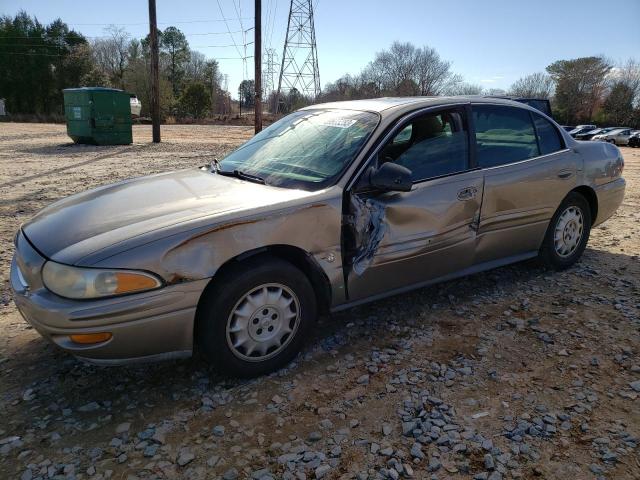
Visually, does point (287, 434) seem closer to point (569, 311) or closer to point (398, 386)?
point (398, 386)

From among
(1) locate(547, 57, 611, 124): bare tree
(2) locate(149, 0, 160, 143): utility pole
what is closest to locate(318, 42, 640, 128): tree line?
(1) locate(547, 57, 611, 124): bare tree

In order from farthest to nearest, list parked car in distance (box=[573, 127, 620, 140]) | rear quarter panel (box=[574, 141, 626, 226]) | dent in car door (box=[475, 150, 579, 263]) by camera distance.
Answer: parked car in distance (box=[573, 127, 620, 140]) < rear quarter panel (box=[574, 141, 626, 226]) < dent in car door (box=[475, 150, 579, 263])

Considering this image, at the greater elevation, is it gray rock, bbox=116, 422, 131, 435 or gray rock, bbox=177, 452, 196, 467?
gray rock, bbox=116, 422, 131, 435

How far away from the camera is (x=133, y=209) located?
2756 millimetres

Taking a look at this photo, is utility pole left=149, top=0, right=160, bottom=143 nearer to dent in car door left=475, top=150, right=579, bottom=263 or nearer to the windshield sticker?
the windshield sticker

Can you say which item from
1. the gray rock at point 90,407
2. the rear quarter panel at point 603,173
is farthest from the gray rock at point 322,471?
the rear quarter panel at point 603,173

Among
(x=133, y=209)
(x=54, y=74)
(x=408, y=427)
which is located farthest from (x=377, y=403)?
(x=54, y=74)

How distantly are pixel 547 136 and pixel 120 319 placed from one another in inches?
147

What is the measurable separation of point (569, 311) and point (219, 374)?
269 cm

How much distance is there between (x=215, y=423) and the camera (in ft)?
7.88

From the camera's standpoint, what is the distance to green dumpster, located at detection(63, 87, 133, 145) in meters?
15.5

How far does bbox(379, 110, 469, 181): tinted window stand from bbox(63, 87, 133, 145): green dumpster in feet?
49.1

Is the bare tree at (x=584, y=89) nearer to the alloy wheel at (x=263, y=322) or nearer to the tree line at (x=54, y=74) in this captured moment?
the tree line at (x=54, y=74)

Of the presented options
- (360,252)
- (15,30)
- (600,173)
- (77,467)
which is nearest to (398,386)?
(360,252)
